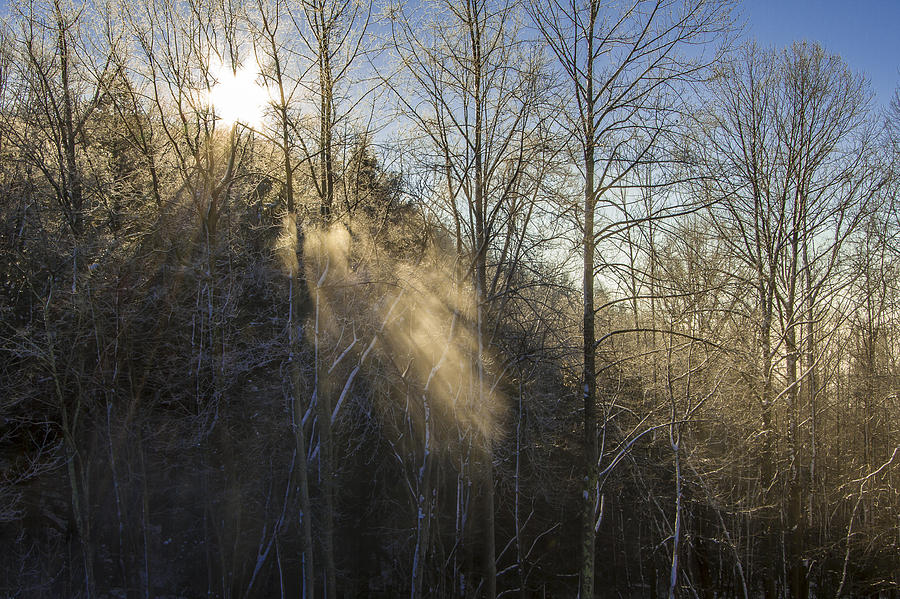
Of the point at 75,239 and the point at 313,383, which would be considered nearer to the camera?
the point at 75,239

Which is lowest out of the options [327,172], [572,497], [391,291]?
[572,497]

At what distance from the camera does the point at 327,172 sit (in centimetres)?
1020

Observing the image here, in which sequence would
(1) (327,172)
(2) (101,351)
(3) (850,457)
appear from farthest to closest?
(3) (850,457), (2) (101,351), (1) (327,172)

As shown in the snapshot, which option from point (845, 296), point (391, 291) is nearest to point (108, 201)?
point (391, 291)

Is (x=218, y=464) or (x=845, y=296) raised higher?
(x=845, y=296)

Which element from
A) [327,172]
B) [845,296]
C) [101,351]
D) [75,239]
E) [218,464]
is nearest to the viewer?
[327,172]

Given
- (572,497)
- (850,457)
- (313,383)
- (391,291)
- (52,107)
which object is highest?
(52,107)

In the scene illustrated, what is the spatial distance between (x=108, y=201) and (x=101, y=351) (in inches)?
136

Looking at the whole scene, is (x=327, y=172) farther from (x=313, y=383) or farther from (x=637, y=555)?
(x=637, y=555)

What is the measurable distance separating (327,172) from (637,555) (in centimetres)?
1449

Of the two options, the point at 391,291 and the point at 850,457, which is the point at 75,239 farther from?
the point at 850,457

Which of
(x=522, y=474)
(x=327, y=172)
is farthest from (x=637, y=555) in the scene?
(x=327, y=172)

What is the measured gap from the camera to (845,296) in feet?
49.2

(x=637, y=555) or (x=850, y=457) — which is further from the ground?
(x=850, y=457)
